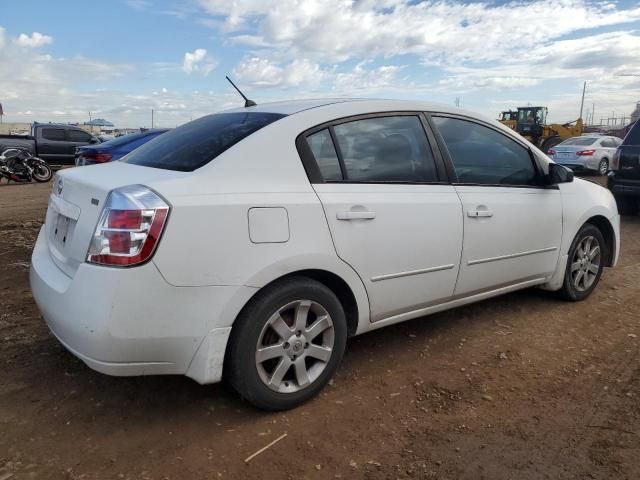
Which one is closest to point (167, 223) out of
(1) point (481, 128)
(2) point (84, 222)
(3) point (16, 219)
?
(2) point (84, 222)

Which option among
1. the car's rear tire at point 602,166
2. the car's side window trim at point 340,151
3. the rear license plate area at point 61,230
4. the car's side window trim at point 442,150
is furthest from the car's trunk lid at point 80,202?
the car's rear tire at point 602,166

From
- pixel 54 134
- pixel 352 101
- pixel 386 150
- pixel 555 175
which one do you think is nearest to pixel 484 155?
pixel 555 175

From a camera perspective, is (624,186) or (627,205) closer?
(624,186)

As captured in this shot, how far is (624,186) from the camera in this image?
838 centimetres

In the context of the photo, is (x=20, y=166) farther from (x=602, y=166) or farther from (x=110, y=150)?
(x=602, y=166)

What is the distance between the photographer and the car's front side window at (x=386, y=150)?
3.05 meters

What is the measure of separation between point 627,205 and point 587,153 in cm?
856

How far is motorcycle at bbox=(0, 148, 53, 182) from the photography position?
560 inches

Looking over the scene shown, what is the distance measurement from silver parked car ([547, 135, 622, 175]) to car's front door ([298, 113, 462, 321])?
50.8ft

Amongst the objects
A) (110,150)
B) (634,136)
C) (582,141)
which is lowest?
(110,150)

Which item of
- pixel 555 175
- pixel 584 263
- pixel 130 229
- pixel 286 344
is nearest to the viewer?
pixel 130 229

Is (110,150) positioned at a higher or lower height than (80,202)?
higher

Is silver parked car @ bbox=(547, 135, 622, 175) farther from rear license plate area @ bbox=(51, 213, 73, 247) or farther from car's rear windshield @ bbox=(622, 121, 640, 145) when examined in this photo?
rear license plate area @ bbox=(51, 213, 73, 247)

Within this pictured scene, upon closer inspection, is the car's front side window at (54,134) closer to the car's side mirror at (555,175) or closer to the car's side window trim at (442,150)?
the car's side window trim at (442,150)
